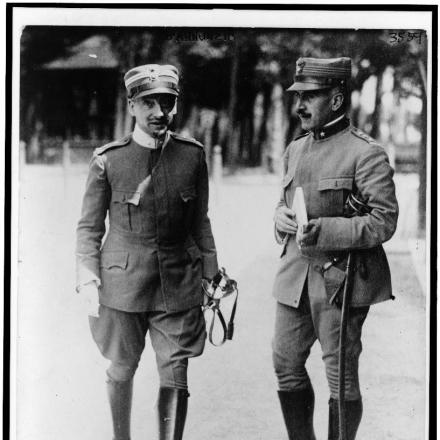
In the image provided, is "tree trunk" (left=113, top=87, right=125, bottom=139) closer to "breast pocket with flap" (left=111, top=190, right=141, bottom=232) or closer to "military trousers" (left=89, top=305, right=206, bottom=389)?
"breast pocket with flap" (left=111, top=190, right=141, bottom=232)

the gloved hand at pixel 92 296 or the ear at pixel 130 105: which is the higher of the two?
the ear at pixel 130 105

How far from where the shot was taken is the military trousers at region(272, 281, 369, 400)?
9.34 feet

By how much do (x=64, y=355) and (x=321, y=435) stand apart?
119 cm

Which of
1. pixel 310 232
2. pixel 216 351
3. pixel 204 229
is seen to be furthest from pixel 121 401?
pixel 310 232

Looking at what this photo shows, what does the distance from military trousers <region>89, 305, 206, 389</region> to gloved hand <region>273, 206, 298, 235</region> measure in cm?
50

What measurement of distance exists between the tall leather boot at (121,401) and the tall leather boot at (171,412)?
153 millimetres

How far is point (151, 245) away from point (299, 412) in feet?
3.14

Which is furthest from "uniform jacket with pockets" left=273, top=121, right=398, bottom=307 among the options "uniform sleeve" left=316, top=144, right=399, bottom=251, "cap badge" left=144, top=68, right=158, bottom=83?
"cap badge" left=144, top=68, right=158, bottom=83

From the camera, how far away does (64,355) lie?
307 cm

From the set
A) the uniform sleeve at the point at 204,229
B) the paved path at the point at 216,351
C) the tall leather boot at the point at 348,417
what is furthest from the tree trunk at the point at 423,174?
the uniform sleeve at the point at 204,229

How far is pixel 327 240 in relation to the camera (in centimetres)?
279

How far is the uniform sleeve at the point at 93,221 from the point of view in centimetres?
289

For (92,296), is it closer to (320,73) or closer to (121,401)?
(121,401)

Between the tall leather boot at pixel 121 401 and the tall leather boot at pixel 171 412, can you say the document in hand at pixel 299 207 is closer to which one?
the tall leather boot at pixel 171 412
